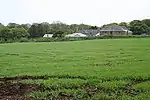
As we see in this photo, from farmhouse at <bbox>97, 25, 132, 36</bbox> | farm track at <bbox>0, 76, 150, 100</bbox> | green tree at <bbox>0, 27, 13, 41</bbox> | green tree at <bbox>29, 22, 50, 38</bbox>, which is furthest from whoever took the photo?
farmhouse at <bbox>97, 25, 132, 36</bbox>

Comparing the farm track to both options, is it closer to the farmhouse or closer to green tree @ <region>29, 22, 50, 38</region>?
green tree @ <region>29, 22, 50, 38</region>

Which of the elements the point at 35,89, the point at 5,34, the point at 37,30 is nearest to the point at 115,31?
the point at 37,30

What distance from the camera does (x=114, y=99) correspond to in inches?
509

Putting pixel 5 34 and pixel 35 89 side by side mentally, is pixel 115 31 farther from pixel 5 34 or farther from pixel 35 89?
pixel 35 89

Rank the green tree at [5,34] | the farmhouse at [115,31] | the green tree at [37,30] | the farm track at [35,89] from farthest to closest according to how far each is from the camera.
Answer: the farmhouse at [115,31], the green tree at [37,30], the green tree at [5,34], the farm track at [35,89]

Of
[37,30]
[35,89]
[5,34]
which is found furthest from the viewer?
[37,30]

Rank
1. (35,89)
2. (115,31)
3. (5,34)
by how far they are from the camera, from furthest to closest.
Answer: (115,31)
(5,34)
(35,89)

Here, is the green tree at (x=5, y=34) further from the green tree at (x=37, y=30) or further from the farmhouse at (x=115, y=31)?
the farmhouse at (x=115, y=31)

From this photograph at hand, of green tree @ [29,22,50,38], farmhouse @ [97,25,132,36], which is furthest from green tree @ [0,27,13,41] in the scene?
farmhouse @ [97,25,132,36]

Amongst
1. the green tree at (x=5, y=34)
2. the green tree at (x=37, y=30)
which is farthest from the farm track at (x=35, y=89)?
the green tree at (x=37, y=30)

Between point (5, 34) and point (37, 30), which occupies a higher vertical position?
point (37, 30)

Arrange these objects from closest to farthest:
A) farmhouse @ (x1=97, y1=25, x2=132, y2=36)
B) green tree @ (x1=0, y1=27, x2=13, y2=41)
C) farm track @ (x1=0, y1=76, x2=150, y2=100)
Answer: farm track @ (x1=0, y1=76, x2=150, y2=100)
green tree @ (x1=0, y1=27, x2=13, y2=41)
farmhouse @ (x1=97, y1=25, x2=132, y2=36)

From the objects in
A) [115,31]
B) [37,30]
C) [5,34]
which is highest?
[37,30]

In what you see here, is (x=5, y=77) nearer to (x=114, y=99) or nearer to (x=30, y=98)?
(x=30, y=98)
